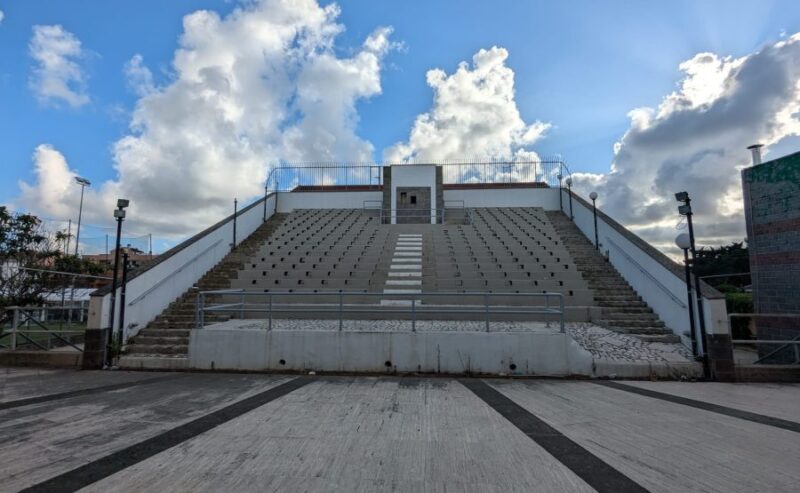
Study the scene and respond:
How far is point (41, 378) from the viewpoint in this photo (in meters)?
7.03

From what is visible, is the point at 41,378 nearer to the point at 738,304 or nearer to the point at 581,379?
the point at 581,379

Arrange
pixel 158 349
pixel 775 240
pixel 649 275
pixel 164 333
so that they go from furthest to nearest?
pixel 649 275 < pixel 775 240 < pixel 164 333 < pixel 158 349

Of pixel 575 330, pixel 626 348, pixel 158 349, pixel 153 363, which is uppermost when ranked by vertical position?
pixel 575 330

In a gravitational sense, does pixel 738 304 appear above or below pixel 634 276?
below

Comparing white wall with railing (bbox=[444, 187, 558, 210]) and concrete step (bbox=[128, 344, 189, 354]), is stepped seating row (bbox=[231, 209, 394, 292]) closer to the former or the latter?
concrete step (bbox=[128, 344, 189, 354])

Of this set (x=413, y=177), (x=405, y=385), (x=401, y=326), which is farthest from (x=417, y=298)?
(x=413, y=177)

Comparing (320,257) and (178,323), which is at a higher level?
(320,257)

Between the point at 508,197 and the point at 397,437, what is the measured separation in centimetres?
2094

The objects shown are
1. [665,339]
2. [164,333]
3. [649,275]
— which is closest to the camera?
[665,339]

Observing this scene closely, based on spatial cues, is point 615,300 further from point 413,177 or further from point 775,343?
point 413,177

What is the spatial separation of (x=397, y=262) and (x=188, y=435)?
10199 mm

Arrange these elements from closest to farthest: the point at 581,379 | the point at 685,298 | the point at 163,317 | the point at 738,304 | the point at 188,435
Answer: the point at 188,435 → the point at 581,379 → the point at 685,298 → the point at 163,317 → the point at 738,304

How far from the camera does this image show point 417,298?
33.4 feet

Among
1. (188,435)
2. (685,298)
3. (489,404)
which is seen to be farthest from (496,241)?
(188,435)
